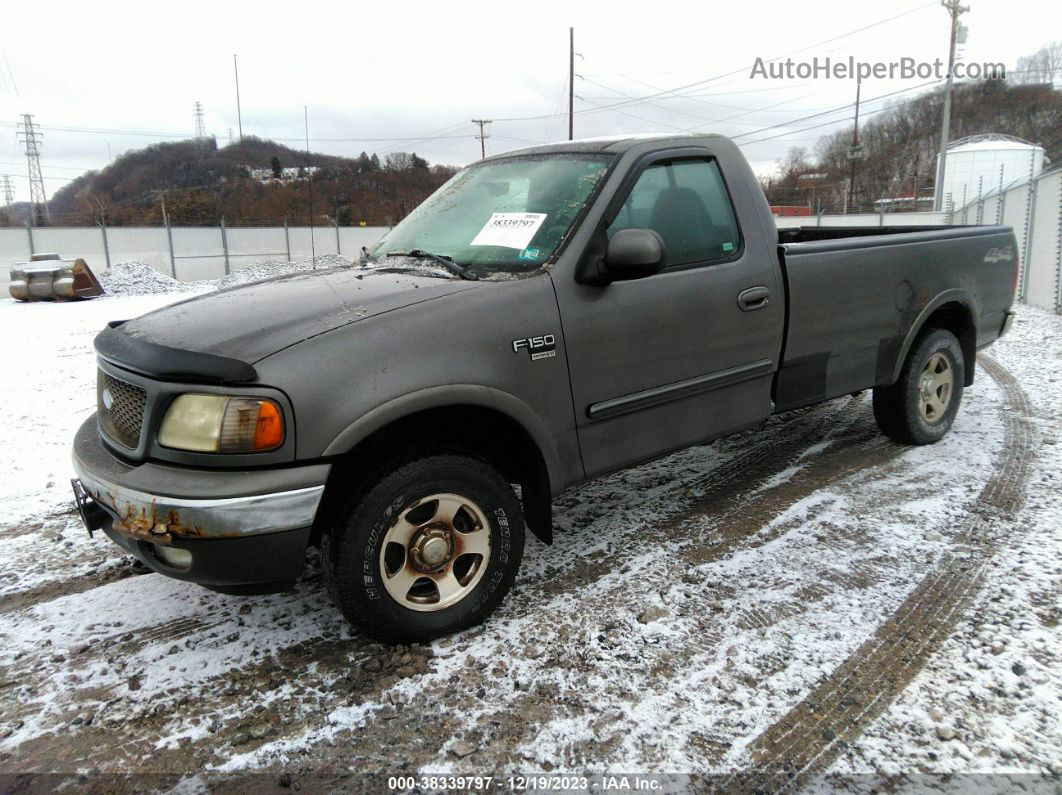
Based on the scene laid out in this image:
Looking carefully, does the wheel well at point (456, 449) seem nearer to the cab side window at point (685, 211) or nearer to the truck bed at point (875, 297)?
the cab side window at point (685, 211)

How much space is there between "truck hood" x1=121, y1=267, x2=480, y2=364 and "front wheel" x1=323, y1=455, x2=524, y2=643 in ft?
2.00

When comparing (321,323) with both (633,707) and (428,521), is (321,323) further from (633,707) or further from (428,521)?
(633,707)

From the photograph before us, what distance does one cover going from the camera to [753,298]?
3736 mm

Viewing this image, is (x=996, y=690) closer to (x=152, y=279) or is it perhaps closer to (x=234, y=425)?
(x=234, y=425)

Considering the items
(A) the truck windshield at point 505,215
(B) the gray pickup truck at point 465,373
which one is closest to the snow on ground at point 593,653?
(B) the gray pickup truck at point 465,373

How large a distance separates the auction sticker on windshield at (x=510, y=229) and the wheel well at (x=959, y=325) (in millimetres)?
3061

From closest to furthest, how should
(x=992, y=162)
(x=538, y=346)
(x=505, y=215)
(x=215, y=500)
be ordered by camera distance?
1. (x=215, y=500)
2. (x=538, y=346)
3. (x=505, y=215)
4. (x=992, y=162)

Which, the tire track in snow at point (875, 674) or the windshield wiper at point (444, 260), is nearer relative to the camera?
the tire track in snow at point (875, 674)

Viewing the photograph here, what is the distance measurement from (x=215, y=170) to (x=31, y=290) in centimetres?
5673

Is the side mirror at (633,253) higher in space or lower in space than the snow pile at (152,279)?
higher

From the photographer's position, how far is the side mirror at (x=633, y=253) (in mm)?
3025

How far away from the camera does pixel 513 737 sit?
7.86 ft

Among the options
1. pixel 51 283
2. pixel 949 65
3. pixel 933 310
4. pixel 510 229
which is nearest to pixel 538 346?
pixel 510 229

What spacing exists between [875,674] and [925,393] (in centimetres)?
298
